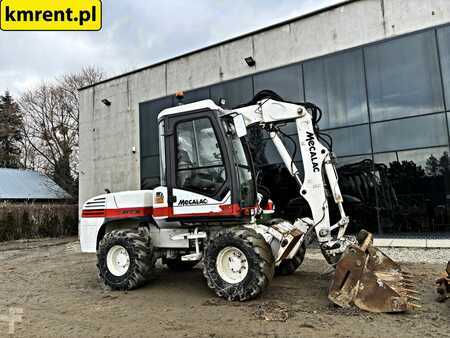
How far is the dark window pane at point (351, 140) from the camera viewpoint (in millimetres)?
10781

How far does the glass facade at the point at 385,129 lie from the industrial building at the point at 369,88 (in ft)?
0.09

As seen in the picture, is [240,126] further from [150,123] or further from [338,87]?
[150,123]

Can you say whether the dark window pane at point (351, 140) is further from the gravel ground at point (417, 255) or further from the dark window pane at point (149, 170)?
the dark window pane at point (149, 170)

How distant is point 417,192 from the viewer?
9961 mm

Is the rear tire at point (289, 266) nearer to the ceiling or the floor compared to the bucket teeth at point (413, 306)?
nearer to the ceiling

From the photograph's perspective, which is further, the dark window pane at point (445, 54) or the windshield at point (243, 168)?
the dark window pane at point (445, 54)

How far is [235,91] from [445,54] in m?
6.55

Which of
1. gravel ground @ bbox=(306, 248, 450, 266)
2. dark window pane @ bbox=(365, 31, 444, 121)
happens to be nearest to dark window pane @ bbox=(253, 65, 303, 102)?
dark window pane @ bbox=(365, 31, 444, 121)

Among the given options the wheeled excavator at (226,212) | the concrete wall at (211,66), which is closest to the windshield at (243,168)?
the wheeled excavator at (226,212)

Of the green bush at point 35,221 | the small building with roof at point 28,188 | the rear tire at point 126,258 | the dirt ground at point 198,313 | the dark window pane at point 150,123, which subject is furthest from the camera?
the small building with roof at point 28,188

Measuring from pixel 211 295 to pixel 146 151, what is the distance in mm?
10512

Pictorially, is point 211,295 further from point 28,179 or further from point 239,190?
point 28,179

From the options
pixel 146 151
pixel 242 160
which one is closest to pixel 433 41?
pixel 242 160

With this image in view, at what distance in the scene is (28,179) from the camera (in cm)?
2712
